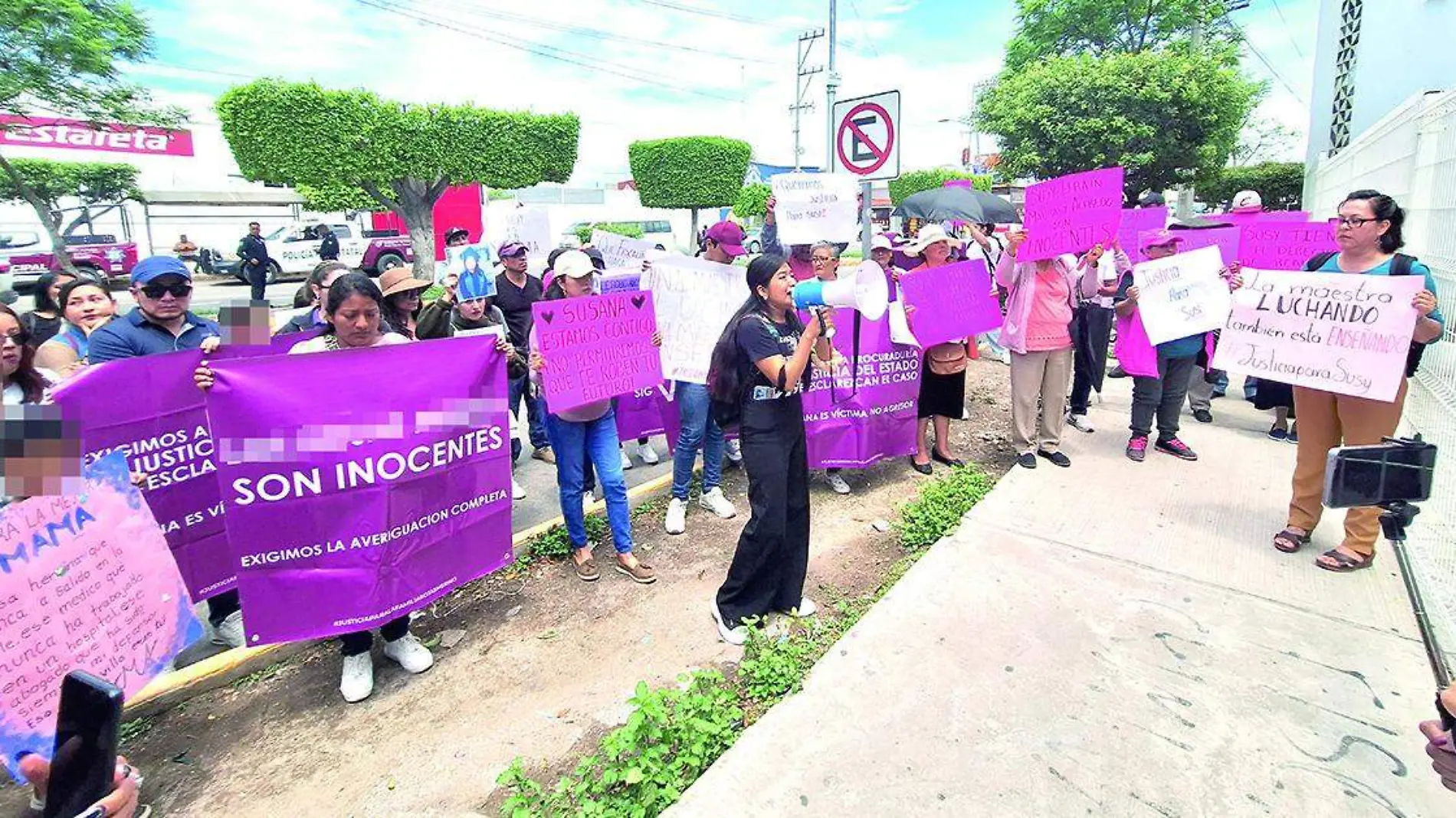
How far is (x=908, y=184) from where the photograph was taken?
51125 millimetres

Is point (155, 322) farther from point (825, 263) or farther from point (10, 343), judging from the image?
point (825, 263)

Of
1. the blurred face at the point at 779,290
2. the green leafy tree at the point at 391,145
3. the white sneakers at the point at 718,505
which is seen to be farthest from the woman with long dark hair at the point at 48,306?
the green leafy tree at the point at 391,145

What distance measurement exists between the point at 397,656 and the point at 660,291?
8.17 ft

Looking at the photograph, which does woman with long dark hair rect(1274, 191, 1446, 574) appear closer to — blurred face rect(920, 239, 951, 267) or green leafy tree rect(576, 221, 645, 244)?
blurred face rect(920, 239, 951, 267)

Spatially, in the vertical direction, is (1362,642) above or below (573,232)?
below

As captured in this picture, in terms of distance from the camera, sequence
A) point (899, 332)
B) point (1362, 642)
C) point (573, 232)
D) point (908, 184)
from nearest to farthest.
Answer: point (1362, 642)
point (899, 332)
point (573, 232)
point (908, 184)

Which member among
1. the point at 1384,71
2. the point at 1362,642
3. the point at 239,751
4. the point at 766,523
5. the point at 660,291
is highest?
the point at 1384,71

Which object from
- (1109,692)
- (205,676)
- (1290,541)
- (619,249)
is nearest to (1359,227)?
(1290,541)

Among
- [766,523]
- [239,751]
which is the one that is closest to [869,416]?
[766,523]

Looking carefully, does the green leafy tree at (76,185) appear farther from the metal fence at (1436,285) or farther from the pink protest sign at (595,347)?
the metal fence at (1436,285)

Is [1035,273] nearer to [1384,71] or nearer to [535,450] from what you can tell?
[535,450]

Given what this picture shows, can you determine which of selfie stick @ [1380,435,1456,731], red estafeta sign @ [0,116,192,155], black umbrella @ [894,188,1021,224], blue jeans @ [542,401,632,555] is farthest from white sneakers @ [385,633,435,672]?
red estafeta sign @ [0,116,192,155]

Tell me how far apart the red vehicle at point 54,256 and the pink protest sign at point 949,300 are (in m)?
22.7

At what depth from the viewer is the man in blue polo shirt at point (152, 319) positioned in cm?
296
